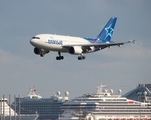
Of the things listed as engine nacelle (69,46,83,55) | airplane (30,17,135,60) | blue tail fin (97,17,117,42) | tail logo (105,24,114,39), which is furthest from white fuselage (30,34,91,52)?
tail logo (105,24,114,39)

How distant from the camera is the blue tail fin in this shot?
5285 inches

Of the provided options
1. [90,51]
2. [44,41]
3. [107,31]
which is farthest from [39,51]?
[107,31]

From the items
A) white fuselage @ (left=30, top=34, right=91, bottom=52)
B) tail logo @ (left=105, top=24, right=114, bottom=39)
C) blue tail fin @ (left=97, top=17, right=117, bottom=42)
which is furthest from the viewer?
tail logo @ (left=105, top=24, right=114, bottom=39)

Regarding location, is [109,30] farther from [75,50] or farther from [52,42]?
[52,42]

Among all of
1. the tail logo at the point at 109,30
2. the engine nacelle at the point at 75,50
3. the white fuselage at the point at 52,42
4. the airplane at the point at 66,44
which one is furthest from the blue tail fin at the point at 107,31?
the white fuselage at the point at 52,42

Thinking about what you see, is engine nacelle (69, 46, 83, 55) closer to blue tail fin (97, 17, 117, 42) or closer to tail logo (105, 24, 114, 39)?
blue tail fin (97, 17, 117, 42)

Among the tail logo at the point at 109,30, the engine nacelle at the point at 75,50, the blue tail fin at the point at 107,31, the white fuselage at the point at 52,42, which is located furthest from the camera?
the tail logo at the point at 109,30

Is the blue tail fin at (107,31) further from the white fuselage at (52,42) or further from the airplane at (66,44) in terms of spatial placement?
the white fuselage at (52,42)

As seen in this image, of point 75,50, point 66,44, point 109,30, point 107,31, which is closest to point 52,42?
point 66,44

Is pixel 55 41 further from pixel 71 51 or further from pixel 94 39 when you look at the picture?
pixel 94 39

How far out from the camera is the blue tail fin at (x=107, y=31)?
134 m

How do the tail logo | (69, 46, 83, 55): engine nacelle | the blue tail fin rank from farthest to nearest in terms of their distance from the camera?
the tail logo
the blue tail fin
(69, 46, 83, 55): engine nacelle

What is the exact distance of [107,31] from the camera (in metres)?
138

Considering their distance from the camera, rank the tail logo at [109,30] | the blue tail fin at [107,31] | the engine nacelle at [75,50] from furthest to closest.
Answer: the tail logo at [109,30]
the blue tail fin at [107,31]
the engine nacelle at [75,50]
